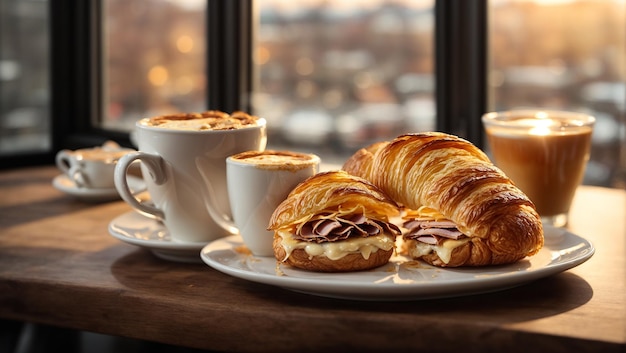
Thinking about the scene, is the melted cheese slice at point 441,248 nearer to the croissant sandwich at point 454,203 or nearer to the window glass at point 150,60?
the croissant sandwich at point 454,203

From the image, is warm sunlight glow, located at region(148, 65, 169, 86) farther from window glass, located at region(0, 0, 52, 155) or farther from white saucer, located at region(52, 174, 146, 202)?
white saucer, located at region(52, 174, 146, 202)

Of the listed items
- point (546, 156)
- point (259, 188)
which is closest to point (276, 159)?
point (259, 188)

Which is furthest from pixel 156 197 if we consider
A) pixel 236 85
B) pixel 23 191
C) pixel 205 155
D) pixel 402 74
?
pixel 402 74

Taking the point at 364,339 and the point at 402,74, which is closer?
the point at 364,339

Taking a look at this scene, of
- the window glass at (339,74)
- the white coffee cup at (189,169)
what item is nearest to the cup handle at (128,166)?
the white coffee cup at (189,169)

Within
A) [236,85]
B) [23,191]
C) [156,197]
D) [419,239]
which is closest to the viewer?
[419,239]

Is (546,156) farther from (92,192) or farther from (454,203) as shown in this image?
(92,192)

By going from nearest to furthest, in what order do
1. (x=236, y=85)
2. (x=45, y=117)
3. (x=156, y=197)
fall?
(x=156, y=197) < (x=236, y=85) < (x=45, y=117)

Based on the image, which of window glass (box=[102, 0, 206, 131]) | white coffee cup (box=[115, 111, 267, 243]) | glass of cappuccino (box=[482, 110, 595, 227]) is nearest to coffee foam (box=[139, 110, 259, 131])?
white coffee cup (box=[115, 111, 267, 243])

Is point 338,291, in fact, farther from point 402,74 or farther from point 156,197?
point 402,74
